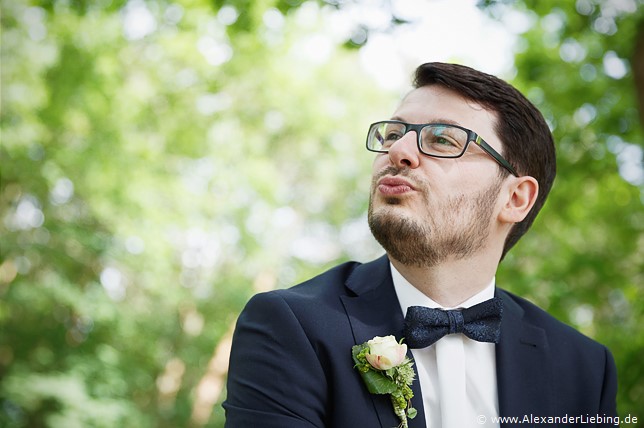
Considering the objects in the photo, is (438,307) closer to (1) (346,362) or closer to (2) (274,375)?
(1) (346,362)

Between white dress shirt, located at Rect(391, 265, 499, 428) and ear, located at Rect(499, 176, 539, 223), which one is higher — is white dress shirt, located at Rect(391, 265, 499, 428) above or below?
below

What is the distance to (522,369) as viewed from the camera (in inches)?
106

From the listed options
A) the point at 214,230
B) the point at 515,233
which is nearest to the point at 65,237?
the point at 214,230

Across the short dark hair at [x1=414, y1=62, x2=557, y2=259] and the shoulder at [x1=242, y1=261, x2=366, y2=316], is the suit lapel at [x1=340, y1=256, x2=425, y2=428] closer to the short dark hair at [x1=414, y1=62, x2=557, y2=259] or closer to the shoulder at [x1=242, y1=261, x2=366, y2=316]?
the shoulder at [x1=242, y1=261, x2=366, y2=316]

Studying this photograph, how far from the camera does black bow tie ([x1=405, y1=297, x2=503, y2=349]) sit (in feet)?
8.10

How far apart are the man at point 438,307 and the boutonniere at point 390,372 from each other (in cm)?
4

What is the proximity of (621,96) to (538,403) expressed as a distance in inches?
221

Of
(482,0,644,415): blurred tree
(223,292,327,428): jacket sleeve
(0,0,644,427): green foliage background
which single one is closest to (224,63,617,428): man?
(223,292,327,428): jacket sleeve

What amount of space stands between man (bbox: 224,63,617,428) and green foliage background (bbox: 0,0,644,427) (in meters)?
4.35

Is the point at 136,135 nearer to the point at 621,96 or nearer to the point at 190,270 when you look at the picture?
the point at 190,270

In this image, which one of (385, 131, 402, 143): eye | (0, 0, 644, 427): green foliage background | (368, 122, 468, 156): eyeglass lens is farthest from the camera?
(0, 0, 644, 427): green foliage background

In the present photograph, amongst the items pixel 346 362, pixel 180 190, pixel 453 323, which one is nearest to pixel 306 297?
pixel 346 362

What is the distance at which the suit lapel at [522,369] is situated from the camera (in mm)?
2590

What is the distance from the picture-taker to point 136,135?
12.0 meters
